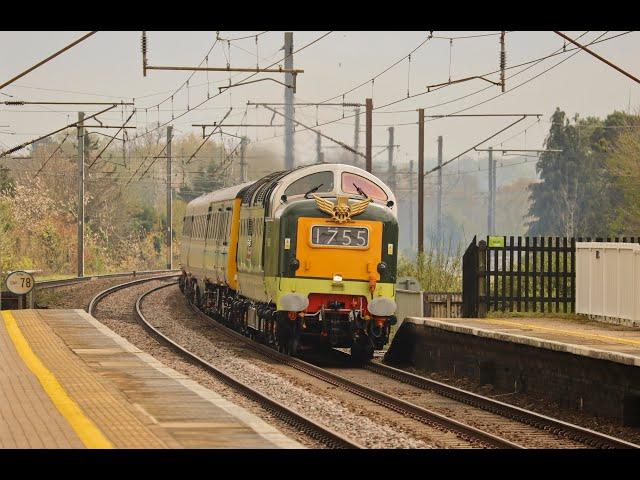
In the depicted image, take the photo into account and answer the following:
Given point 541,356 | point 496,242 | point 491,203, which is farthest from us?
point 491,203

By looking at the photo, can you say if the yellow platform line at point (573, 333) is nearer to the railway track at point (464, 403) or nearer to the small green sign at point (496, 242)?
the small green sign at point (496, 242)

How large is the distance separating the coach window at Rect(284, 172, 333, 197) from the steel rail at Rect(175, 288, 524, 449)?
3.01 meters

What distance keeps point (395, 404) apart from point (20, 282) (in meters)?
16.3

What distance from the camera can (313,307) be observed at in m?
22.7

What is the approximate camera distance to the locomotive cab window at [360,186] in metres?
23.5

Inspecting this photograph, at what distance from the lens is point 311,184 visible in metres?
23.5

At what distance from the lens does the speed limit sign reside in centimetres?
3083

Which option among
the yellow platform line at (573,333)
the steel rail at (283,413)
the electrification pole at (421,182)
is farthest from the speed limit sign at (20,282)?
the electrification pole at (421,182)

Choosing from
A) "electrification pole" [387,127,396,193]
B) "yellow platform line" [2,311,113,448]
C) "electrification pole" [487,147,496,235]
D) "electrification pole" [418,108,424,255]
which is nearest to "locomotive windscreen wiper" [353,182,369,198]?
"yellow platform line" [2,311,113,448]

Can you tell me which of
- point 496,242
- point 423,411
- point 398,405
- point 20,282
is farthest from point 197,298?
point 423,411

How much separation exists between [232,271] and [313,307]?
613 centimetres

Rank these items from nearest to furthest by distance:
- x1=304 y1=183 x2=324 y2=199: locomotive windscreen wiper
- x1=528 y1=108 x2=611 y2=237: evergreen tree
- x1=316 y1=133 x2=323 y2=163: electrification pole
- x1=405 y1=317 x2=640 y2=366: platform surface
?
1. x1=405 y1=317 x2=640 y2=366: platform surface
2. x1=304 y1=183 x2=324 y2=199: locomotive windscreen wiper
3. x1=528 y1=108 x2=611 y2=237: evergreen tree
4. x1=316 y1=133 x2=323 y2=163: electrification pole

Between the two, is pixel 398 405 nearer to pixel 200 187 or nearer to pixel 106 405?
pixel 106 405

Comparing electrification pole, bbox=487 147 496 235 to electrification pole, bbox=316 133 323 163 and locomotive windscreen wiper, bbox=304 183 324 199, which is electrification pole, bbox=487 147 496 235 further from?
locomotive windscreen wiper, bbox=304 183 324 199
